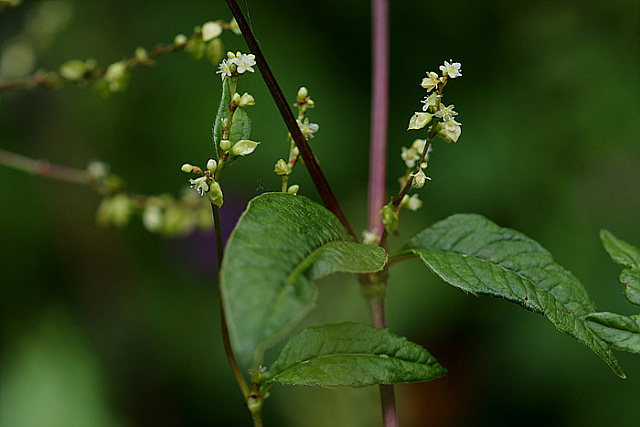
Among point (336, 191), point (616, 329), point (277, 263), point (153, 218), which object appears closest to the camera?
point (277, 263)

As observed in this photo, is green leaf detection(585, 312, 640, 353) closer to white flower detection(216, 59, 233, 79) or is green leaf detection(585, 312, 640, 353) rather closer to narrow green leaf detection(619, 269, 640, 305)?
narrow green leaf detection(619, 269, 640, 305)

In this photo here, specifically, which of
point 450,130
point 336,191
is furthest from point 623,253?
point 336,191

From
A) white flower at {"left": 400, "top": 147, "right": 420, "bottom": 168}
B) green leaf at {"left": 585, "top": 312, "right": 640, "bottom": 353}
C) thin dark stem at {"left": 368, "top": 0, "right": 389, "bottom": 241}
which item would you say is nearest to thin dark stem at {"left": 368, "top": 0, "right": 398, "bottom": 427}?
thin dark stem at {"left": 368, "top": 0, "right": 389, "bottom": 241}

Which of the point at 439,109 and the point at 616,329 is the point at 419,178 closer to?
the point at 439,109

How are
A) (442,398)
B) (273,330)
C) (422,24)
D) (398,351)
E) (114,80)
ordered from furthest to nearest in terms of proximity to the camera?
1. (422,24)
2. (442,398)
3. (114,80)
4. (398,351)
5. (273,330)

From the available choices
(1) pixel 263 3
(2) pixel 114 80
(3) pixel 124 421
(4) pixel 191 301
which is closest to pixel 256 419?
(2) pixel 114 80

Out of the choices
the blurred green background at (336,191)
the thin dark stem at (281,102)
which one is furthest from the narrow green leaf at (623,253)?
the blurred green background at (336,191)

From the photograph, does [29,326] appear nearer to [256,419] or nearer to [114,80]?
[114,80]
